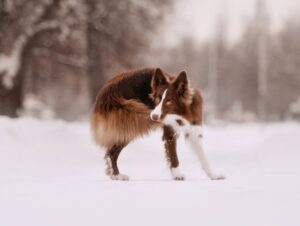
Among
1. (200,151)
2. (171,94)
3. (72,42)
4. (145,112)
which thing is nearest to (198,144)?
(200,151)

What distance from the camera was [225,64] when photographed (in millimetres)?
55469


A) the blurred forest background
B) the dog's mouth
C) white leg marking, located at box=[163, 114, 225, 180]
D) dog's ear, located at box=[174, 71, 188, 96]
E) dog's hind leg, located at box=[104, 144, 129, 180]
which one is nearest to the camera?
the dog's mouth

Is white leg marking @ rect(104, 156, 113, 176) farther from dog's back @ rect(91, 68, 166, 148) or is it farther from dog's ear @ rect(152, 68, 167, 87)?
dog's ear @ rect(152, 68, 167, 87)

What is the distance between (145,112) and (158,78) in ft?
1.85

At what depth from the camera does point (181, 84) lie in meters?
6.96

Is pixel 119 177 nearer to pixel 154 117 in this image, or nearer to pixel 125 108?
pixel 125 108

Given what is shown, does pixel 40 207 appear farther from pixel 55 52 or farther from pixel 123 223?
pixel 55 52

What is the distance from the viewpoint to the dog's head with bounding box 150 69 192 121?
6926 millimetres

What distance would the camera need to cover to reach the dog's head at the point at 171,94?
22.7 ft

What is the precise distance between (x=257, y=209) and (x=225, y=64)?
167 ft

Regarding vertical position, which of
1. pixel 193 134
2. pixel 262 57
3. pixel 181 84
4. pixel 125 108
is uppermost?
pixel 262 57

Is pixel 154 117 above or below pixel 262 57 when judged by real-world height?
below

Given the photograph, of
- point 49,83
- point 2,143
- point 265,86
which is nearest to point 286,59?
point 265,86

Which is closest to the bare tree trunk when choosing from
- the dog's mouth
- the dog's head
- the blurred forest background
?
the blurred forest background
